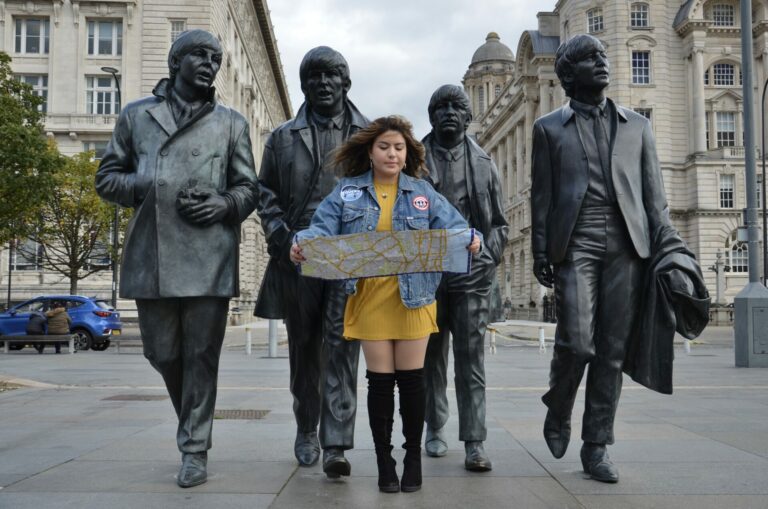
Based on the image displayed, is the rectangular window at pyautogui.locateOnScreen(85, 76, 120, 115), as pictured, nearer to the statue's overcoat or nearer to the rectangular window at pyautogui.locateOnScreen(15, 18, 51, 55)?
the rectangular window at pyautogui.locateOnScreen(15, 18, 51, 55)

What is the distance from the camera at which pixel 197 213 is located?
14.7ft

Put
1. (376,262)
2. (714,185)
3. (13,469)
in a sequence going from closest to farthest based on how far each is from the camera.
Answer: (376,262)
(13,469)
(714,185)

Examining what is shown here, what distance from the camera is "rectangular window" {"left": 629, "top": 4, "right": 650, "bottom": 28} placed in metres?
56.7

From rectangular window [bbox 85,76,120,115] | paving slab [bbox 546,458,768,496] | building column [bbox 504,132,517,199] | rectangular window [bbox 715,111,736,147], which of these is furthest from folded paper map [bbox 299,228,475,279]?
building column [bbox 504,132,517,199]

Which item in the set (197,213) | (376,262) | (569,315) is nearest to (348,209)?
(376,262)

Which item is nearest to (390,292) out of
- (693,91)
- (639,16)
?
(693,91)

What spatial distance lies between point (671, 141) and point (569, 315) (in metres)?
56.7

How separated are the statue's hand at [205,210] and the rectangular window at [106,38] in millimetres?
41346

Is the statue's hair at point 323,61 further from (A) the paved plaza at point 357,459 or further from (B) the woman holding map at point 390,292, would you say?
(A) the paved plaza at point 357,459

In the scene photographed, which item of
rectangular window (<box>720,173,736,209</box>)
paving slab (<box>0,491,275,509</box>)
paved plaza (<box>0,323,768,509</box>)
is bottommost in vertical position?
paved plaza (<box>0,323,768,509</box>)

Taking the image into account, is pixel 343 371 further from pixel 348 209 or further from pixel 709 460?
pixel 709 460

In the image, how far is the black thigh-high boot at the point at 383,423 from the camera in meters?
4.19

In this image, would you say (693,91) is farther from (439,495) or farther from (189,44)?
(439,495)

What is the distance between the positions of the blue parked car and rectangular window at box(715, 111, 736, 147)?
4837 centimetres
